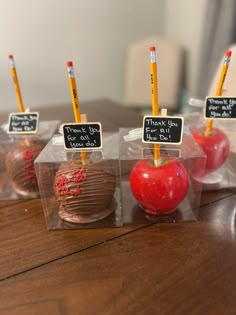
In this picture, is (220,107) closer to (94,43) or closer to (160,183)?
(160,183)

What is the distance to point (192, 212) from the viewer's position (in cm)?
66

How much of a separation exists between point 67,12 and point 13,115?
1.68 metres

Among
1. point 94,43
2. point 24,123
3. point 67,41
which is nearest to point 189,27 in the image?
point 94,43

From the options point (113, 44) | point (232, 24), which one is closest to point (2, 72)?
point (113, 44)

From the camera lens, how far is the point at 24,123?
75 centimetres

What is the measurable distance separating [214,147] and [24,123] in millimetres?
476

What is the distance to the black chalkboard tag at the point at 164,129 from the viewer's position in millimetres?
605

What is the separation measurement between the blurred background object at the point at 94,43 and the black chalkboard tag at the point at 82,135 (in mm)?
1438

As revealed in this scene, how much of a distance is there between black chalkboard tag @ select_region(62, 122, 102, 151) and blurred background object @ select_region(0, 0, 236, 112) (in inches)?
56.6

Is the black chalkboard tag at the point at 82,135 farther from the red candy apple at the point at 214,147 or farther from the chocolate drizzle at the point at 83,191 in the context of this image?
the red candy apple at the point at 214,147

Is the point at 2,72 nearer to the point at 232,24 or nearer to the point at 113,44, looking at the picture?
the point at 113,44

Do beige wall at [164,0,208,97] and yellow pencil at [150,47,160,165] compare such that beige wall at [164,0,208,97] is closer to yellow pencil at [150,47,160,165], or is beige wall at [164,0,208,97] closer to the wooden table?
yellow pencil at [150,47,160,165]

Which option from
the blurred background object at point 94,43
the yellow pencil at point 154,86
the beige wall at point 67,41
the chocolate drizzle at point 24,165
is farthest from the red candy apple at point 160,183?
the beige wall at point 67,41

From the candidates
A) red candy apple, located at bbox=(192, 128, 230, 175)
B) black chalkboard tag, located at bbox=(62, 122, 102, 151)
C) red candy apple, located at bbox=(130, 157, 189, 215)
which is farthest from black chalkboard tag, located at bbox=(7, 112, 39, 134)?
red candy apple, located at bbox=(192, 128, 230, 175)
